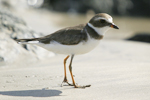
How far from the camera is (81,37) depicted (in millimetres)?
4156

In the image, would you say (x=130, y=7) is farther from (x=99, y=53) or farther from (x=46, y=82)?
(x=46, y=82)

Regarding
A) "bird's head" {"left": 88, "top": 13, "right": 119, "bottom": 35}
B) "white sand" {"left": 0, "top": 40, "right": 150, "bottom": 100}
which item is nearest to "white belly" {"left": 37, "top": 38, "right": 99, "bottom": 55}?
"bird's head" {"left": 88, "top": 13, "right": 119, "bottom": 35}

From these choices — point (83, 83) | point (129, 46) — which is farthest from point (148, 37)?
point (83, 83)

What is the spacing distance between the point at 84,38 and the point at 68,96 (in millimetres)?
1062

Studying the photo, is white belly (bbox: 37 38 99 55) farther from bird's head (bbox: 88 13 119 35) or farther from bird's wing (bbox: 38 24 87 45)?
bird's head (bbox: 88 13 119 35)

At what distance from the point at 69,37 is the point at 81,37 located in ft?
0.76

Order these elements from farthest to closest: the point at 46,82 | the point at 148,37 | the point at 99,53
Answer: the point at 148,37 < the point at 99,53 < the point at 46,82

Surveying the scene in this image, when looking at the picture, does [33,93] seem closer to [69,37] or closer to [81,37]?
[69,37]

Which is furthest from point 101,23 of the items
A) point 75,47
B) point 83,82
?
point 83,82

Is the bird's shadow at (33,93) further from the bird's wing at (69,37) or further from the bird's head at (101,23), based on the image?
the bird's head at (101,23)

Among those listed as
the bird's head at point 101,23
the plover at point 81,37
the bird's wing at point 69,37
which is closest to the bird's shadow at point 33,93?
the plover at point 81,37

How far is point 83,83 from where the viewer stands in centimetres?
448

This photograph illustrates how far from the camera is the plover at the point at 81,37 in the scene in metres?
4.11

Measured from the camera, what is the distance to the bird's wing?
13.6 ft
